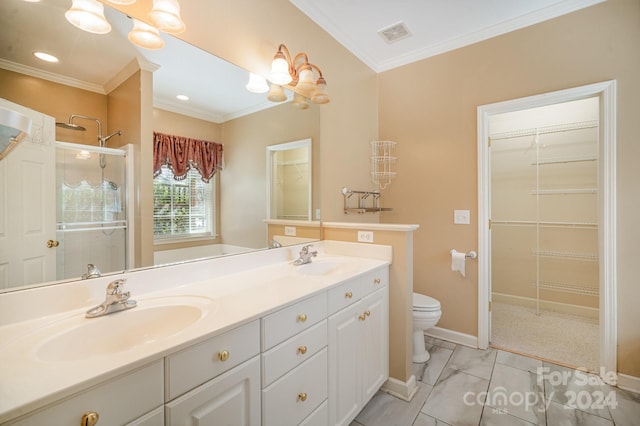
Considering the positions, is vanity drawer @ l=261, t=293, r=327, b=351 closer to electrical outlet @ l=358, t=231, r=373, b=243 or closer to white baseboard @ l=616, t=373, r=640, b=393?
electrical outlet @ l=358, t=231, r=373, b=243

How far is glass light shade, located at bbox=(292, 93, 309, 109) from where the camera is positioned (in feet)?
6.50

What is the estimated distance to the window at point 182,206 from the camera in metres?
1.31

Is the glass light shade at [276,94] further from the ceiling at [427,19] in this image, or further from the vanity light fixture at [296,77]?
the ceiling at [427,19]

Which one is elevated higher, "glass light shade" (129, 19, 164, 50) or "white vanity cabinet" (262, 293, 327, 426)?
"glass light shade" (129, 19, 164, 50)

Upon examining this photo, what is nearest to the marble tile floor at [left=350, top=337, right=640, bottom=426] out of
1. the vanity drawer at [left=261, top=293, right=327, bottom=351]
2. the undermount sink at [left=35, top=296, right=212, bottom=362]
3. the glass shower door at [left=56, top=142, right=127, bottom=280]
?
the vanity drawer at [left=261, top=293, right=327, bottom=351]

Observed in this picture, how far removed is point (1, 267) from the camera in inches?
34.6

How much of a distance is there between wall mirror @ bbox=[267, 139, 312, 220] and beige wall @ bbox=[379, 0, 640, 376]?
44.1 inches

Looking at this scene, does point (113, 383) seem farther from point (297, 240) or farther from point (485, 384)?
point (485, 384)

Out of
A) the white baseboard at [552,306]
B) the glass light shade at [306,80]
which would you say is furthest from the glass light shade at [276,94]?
the white baseboard at [552,306]

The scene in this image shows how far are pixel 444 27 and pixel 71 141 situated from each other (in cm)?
A: 265

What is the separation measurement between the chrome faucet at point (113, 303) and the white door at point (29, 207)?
8.3 inches

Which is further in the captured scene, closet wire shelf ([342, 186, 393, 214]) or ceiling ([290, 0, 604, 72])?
closet wire shelf ([342, 186, 393, 214])

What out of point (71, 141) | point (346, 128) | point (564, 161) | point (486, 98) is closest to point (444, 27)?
point (486, 98)

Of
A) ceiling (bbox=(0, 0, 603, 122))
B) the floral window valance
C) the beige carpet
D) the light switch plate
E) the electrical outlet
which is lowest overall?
the beige carpet
